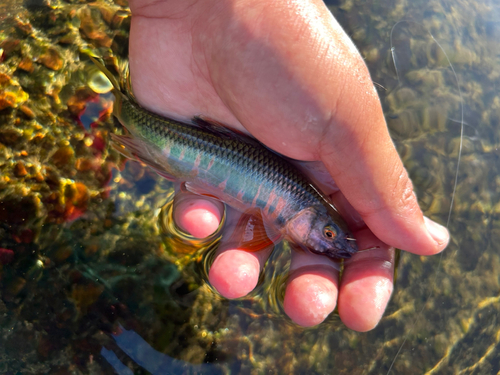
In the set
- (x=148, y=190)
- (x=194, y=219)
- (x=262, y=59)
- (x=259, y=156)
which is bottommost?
(x=148, y=190)

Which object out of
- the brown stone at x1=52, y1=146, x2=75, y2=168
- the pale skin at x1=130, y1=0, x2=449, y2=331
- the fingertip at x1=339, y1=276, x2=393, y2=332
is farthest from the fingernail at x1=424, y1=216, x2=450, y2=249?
the brown stone at x1=52, y1=146, x2=75, y2=168

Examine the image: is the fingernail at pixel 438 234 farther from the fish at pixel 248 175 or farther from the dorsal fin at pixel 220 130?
the dorsal fin at pixel 220 130

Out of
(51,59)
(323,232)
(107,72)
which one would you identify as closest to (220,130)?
(323,232)

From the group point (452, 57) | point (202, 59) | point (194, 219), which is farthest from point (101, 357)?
point (452, 57)

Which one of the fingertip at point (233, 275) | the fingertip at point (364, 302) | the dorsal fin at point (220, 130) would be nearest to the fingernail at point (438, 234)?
the fingertip at point (364, 302)

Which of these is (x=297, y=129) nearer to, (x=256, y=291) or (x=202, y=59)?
(x=202, y=59)

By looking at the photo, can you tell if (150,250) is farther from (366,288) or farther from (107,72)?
(366,288)
